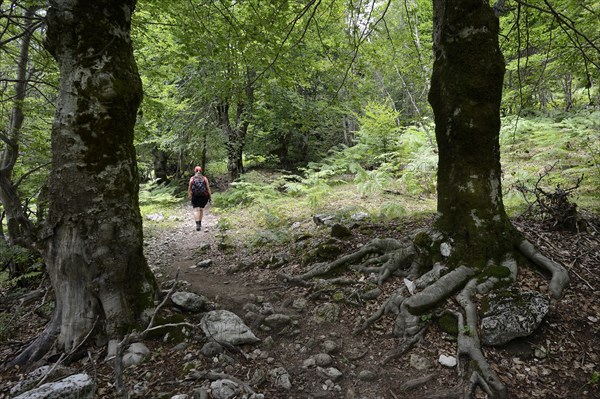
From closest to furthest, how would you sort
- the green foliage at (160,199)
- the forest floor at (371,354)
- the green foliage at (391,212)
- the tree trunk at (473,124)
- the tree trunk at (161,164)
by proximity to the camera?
1. the forest floor at (371,354)
2. the tree trunk at (473,124)
3. the green foliage at (391,212)
4. the green foliage at (160,199)
5. the tree trunk at (161,164)

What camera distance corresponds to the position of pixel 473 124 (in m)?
3.78

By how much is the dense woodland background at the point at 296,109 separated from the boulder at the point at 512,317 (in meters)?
2.54

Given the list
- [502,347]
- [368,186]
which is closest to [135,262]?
[502,347]

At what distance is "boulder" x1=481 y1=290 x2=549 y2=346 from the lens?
3029mm

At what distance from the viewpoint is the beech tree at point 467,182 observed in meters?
3.63

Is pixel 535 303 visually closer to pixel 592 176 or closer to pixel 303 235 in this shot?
pixel 303 235

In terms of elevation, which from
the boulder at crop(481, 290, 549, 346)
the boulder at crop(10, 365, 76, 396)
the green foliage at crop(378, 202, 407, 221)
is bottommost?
the boulder at crop(10, 365, 76, 396)

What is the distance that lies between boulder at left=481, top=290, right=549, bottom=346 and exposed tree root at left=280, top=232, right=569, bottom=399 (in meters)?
0.13

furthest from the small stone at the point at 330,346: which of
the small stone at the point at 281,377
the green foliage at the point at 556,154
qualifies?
the green foliage at the point at 556,154

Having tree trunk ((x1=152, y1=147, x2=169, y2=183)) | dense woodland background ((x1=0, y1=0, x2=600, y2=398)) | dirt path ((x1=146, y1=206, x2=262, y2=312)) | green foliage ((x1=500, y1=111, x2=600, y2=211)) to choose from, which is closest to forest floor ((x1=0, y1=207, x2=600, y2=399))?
dirt path ((x1=146, y1=206, x2=262, y2=312))

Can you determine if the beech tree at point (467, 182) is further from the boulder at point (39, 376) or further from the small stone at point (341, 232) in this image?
the boulder at point (39, 376)

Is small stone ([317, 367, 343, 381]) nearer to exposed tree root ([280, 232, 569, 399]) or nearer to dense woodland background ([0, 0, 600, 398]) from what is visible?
exposed tree root ([280, 232, 569, 399])

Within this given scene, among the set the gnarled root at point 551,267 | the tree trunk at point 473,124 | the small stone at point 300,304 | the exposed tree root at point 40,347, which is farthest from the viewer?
the small stone at point 300,304

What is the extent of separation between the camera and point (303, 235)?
23.3 feet
